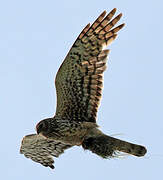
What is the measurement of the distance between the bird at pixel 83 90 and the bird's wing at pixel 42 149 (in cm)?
109

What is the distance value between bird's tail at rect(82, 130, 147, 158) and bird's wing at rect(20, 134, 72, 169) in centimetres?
160

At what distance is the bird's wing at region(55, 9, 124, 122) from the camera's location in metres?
10.9

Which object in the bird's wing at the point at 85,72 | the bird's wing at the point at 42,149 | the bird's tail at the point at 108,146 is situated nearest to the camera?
the bird's tail at the point at 108,146

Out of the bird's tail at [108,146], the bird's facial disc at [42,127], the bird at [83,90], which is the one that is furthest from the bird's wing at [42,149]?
the bird's tail at [108,146]

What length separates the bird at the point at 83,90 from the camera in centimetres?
1080

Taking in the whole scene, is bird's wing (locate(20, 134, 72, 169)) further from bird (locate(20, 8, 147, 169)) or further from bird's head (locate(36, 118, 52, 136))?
bird (locate(20, 8, 147, 169))

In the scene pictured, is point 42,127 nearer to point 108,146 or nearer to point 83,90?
point 83,90

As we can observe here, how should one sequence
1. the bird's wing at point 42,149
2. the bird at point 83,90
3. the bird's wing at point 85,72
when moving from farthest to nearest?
the bird's wing at point 42,149 < the bird's wing at point 85,72 < the bird at point 83,90

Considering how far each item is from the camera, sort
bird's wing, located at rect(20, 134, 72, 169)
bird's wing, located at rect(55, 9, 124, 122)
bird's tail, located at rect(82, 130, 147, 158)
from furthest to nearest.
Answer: bird's wing, located at rect(20, 134, 72, 169)
bird's wing, located at rect(55, 9, 124, 122)
bird's tail, located at rect(82, 130, 147, 158)

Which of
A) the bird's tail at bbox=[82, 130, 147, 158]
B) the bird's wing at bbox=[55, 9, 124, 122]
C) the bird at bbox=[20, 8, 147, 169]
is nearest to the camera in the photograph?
the bird's tail at bbox=[82, 130, 147, 158]

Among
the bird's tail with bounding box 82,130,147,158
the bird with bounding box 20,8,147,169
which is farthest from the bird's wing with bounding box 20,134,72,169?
the bird's tail with bounding box 82,130,147,158

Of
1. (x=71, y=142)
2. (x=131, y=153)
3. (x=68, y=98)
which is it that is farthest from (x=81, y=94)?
(x=131, y=153)

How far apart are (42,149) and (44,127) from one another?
1.58 metres

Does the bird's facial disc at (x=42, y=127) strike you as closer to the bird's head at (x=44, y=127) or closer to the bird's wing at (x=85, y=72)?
the bird's head at (x=44, y=127)
